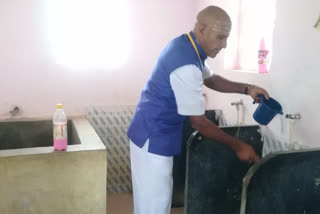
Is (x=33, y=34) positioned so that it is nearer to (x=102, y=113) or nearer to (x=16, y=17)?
(x=16, y=17)

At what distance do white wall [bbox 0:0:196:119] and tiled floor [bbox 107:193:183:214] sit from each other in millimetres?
711

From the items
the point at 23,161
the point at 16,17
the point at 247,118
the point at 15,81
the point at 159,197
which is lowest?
the point at 159,197

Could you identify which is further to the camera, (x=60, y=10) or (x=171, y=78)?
(x=60, y=10)

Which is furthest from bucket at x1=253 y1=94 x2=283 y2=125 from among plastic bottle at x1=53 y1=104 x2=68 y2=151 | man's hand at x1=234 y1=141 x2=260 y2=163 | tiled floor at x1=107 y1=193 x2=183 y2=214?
tiled floor at x1=107 y1=193 x2=183 y2=214

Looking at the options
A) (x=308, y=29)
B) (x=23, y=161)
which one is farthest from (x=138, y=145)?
(x=308, y=29)

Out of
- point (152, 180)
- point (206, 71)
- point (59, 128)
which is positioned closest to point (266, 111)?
point (206, 71)

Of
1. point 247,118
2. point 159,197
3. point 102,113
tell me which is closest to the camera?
point 159,197

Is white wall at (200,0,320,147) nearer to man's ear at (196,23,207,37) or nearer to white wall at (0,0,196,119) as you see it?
man's ear at (196,23,207,37)

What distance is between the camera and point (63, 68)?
2184 millimetres

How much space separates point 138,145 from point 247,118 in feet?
2.32

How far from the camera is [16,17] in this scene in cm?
205

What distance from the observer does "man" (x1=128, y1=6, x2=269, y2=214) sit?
118cm

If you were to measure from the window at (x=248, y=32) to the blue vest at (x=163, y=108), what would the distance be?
0.60m

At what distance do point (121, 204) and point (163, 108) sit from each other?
124 cm
